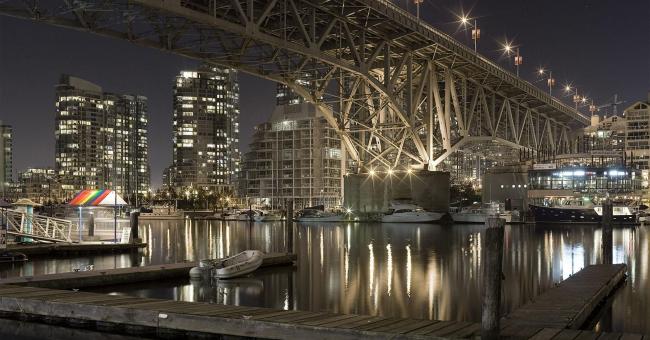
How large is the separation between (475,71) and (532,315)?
59.9 meters

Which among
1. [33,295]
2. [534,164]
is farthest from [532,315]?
→ [534,164]

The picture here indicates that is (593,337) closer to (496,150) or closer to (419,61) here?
(419,61)

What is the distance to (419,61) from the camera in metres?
65.3

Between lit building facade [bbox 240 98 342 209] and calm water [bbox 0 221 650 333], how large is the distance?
237ft

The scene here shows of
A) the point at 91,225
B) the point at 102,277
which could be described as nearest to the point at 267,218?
the point at 91,225

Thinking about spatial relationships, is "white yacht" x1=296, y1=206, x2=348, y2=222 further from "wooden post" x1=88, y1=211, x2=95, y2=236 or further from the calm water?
"wooden post" x1=88, y1=211, x2=95, y2=236

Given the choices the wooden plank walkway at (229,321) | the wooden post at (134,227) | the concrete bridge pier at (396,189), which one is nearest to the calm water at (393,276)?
the wooden post at (134,227)

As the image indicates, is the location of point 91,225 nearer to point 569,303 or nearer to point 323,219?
point 569,303

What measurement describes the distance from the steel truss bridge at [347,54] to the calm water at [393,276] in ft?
39.6

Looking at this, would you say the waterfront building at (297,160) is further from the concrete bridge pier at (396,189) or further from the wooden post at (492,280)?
the wooden post at (492,280)

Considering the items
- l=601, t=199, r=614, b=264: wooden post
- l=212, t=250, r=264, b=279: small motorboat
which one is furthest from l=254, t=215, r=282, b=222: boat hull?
l=212, t=250, r=264, b=279: small motorboat

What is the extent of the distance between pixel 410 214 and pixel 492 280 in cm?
5930

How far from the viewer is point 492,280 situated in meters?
12.6

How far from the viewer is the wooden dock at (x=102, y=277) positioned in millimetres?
20906
